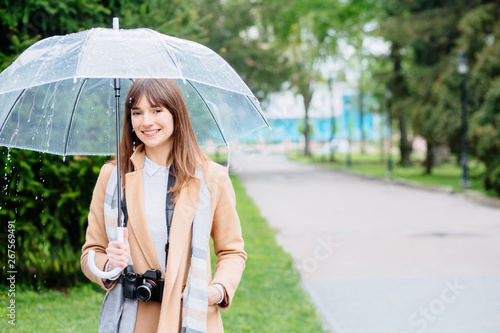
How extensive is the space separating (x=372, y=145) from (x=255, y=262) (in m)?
76.3

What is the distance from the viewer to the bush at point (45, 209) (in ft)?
18.2

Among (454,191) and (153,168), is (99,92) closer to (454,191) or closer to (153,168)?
(153,168)

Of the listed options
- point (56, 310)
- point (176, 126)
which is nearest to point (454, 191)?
point (56, 310)

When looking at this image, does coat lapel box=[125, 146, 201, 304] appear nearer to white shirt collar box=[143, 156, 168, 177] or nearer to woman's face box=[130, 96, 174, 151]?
white shirt collar box=[143, 156, 168, 177]

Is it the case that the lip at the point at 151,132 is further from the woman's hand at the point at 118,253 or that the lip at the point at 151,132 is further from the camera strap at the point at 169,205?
the woman's hand at the point at 118,253

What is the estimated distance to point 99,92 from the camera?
3035 mm

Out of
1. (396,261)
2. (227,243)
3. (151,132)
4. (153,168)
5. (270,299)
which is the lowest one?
(396,261)

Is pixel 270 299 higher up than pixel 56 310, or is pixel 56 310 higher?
pixel 56 310

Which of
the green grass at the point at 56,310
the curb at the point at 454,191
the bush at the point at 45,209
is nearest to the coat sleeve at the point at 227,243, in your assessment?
the green grass at the point at 56,310

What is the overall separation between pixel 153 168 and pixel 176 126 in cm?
21

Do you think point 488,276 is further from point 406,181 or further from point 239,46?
point 239,46

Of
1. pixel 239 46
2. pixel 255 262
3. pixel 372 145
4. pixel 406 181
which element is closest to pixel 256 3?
pixel 239 46

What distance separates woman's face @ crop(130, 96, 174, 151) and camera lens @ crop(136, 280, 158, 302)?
57 cm

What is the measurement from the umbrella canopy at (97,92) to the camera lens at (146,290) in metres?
0.88
